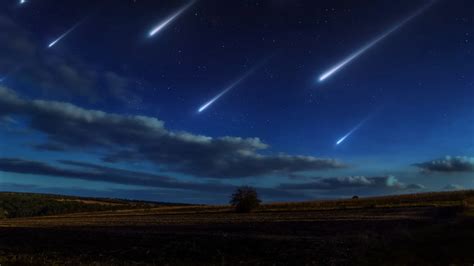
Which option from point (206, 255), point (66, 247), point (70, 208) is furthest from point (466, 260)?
point (70, 208)

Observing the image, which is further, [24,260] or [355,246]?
[355,246]

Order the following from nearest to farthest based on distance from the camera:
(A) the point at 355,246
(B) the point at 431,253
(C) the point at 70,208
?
(B) the point at 431,253 → (A) the point at 355,246 → (C) the point at 70,208

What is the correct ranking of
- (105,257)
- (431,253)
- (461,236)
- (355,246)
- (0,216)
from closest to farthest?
(431,253), (105,257), (355,246), (461,236), (0,216)

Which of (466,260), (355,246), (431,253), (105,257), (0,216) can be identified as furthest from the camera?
(0,216)

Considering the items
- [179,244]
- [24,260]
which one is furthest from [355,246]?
[24,260]

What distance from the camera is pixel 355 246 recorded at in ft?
81.6

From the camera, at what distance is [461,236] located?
27.3 meters

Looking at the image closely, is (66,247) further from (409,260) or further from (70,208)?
(70,208)

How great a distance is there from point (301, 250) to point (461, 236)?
1109cm

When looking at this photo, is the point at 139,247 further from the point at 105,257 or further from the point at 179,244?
the point at 105,257

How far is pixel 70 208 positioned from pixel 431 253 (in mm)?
158416

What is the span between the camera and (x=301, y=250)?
24281 mm

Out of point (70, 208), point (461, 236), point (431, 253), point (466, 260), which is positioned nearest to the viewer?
point (466, 260)

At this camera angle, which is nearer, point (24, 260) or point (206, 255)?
point (24, 260)
